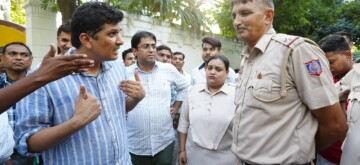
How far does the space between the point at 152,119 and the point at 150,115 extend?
Answer: 2.1 inches

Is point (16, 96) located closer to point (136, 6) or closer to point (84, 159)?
point (84, 159)

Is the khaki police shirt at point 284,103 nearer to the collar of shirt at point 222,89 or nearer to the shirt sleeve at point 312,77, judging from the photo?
the shirt sleeve at point 312,77

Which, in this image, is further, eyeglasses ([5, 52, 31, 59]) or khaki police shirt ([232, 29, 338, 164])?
eyeglasses ([5, 52, 31, 59])

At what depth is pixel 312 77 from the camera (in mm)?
1829

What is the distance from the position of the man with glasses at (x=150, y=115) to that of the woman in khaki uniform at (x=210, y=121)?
221 millimetres

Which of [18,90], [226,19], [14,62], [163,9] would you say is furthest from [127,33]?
[226,19]

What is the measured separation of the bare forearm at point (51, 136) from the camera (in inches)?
65.1

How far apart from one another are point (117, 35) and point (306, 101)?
1254 mm

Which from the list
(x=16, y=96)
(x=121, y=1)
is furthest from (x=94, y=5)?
(x=121, y=1)

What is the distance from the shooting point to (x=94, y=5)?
1.95m

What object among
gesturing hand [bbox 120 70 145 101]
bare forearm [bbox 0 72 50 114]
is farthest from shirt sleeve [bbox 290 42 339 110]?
bare forearm [bbox 0 72 50 114]

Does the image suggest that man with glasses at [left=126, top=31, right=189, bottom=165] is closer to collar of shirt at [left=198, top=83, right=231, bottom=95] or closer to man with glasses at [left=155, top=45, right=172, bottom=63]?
collar of shirt at [left=198, top=83, right=231, bottom=95]

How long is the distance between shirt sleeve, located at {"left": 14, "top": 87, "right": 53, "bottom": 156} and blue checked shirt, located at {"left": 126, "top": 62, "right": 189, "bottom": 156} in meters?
1.90

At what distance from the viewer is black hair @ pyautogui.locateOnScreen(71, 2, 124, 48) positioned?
188 cm
